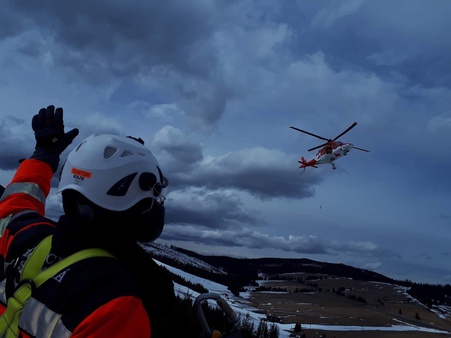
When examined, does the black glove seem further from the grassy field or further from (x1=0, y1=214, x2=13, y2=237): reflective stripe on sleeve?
the grassy field

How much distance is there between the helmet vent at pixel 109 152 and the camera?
4113 mm

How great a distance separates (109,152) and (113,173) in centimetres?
28

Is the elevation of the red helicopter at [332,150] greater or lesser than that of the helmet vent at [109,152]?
greater

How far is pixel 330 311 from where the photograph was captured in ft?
559

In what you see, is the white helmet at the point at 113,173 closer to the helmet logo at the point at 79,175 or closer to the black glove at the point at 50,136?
the helmet logo at the point at 79,175

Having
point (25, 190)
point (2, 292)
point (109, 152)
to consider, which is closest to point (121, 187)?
point (109, 152)

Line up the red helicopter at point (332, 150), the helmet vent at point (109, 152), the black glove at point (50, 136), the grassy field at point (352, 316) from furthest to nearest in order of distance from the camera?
the grassy field at point (352, 316) → the red helicopter at point (332, 150) → the black glove at point (50, 136) → the helmet vent at point (109, 152)

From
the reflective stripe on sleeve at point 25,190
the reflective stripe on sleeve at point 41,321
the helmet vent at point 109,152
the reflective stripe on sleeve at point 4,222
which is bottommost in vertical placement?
the reflective stripe on sleeve at point 41,321

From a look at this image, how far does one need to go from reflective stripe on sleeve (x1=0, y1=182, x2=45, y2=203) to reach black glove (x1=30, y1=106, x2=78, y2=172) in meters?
0.56

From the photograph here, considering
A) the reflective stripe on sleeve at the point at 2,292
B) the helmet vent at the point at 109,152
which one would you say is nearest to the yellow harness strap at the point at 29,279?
the reflective stripe on sleeve at the point at 2,292

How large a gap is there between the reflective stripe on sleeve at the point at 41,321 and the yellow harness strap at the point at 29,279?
0.17 meters

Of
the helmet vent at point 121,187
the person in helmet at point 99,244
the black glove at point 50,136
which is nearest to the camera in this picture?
the person in helmet at point 99,244

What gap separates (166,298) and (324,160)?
180 ft

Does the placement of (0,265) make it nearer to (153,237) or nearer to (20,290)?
(20,290)
